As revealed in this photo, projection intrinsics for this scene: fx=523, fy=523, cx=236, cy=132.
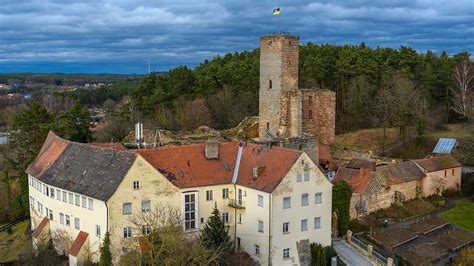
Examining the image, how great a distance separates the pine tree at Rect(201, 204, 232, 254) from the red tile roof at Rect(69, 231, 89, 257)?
7.43 meters

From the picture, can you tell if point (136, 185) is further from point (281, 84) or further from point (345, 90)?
point (345, 90)

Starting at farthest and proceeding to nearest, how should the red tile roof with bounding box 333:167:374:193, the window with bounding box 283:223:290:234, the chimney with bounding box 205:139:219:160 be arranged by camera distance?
the red tile roof with bounding box 333:167:374:193 → the chimney with bounding box 205:139:219:160 → the window with bounding box 283:223:290:234

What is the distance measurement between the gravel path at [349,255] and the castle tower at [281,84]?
1472 centimetres

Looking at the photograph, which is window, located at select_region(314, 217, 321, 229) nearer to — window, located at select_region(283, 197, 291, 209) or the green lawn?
window, located at select_region(283, 197, 291, 209)

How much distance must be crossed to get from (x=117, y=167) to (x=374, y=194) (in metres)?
20.5

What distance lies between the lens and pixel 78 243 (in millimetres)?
32844

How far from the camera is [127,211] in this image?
104 ft

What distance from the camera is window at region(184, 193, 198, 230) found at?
33.5m

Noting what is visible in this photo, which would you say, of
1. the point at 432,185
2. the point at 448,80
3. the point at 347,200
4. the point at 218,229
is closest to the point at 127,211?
the point at 218,229

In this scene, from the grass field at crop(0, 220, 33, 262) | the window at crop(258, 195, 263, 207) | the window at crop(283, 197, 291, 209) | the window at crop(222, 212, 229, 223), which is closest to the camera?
the window at crop(283, 197, 291, 209)

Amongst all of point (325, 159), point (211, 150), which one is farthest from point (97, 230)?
point (325, 159)

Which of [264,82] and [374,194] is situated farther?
[264,82]

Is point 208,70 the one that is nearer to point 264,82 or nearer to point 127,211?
point 264,82

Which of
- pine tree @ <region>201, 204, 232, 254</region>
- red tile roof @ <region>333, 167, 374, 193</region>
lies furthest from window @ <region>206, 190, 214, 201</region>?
red tile roof @ <region>333, 167, 374, 193</region>
